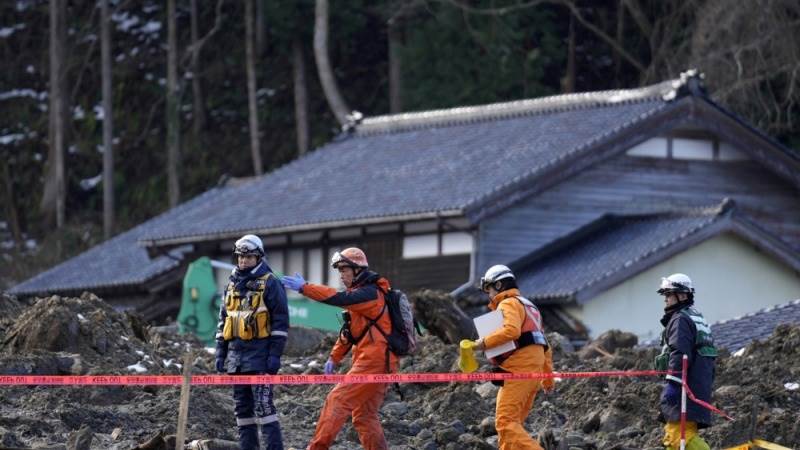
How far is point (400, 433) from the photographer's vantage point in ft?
51.7

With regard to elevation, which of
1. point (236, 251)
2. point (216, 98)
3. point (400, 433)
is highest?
point (216, 98)

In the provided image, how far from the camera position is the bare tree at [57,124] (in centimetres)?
4569

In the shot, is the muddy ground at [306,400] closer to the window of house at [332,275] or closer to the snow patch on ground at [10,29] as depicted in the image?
the window of house at [332,275]

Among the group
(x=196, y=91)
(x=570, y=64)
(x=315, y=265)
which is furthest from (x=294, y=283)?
(x=196, y=91)

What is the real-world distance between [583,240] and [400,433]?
15.8 metres

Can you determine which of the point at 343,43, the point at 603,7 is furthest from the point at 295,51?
the point at 603,7

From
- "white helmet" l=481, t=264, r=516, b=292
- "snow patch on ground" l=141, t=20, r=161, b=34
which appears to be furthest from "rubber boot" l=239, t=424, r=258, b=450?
"snow patch on ground" l=141, t=20, r=161, b=34

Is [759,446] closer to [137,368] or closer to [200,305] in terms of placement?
[137,368]

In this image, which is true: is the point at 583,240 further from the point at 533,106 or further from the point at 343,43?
the point at 343,43

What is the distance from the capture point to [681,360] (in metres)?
13.5

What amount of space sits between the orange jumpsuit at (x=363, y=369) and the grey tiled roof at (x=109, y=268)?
73.9ft

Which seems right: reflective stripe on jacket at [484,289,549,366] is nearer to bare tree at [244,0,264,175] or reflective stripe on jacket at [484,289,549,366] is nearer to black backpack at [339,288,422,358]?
black backpack at [339,288,422,358]

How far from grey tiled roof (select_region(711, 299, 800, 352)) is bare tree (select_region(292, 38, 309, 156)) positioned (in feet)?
70.7

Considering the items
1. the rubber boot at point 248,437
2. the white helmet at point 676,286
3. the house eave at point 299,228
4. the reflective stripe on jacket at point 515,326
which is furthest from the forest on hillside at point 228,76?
the rubber boot at point 248,437
